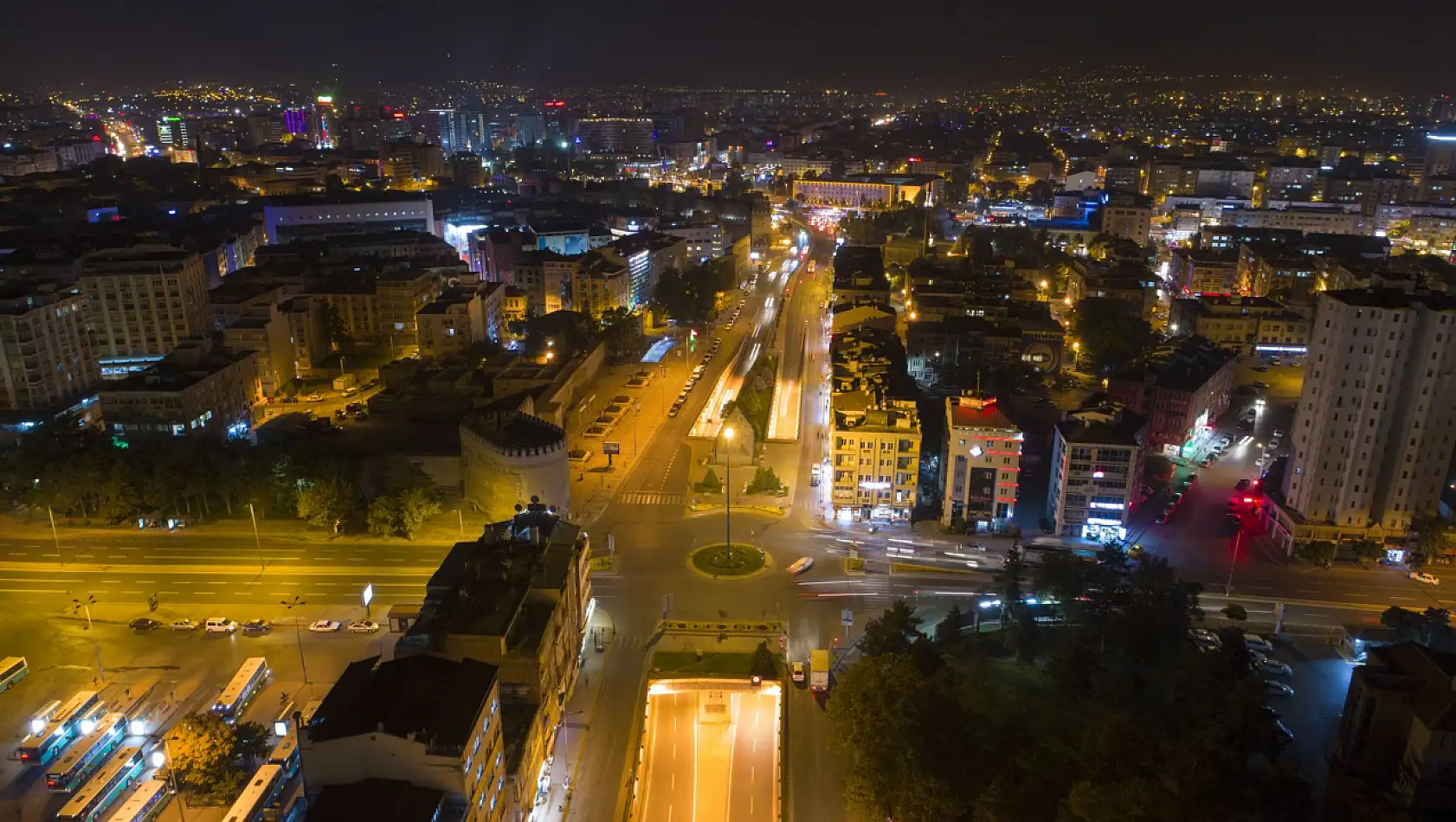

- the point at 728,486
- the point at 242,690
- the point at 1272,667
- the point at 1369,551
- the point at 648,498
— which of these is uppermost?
the point at 728,486

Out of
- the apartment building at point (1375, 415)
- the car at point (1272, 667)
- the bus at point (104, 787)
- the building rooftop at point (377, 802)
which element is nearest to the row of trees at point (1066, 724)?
the car at point (1272, 667)

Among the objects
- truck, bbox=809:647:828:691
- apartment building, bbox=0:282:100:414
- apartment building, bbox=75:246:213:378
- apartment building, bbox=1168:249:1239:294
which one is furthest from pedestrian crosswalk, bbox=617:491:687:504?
apartment building, bbox=1168:249:1239:294

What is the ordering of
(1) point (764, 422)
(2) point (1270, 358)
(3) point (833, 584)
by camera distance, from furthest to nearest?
(2) point (1270, 358) → (1) point (764, 422) → (3) point (833, 584)

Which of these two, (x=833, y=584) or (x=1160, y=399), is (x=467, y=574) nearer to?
(x=833, y=584)

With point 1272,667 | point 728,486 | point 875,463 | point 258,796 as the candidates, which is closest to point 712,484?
point 728,486

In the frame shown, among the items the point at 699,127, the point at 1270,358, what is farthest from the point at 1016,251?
the point at 699,127

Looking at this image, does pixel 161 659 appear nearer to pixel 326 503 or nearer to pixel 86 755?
pixel 86 755

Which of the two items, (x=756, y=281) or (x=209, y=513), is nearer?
(x=209, y=513)
